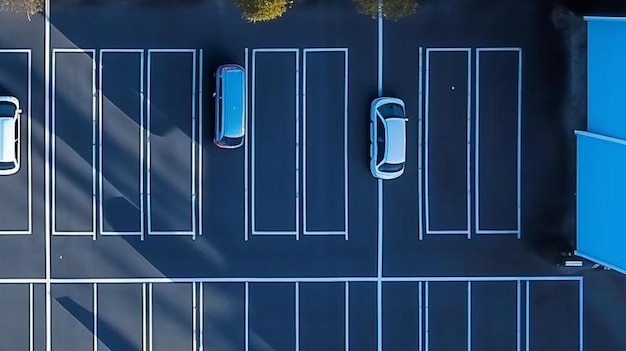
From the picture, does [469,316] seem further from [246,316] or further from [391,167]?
[246,316]

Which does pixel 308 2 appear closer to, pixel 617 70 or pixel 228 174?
pixel 228 174

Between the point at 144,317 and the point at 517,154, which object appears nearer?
the point at 144,317

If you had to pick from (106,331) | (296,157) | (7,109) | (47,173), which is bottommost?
(106,331)

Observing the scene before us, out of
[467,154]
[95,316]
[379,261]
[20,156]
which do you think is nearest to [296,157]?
[379,261]

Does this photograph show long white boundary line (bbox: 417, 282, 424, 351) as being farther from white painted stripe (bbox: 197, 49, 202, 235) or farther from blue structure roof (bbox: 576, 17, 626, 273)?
white painted stripe (bbox: 197, 49, 202, 235)

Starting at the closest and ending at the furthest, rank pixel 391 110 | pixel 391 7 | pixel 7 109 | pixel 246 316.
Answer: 1. pixel 391 7
2. pixel 7 109
3. pixel 391 110
4. pixel 246 316

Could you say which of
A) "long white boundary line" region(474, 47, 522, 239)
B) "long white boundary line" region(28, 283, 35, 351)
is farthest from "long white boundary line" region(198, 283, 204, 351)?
"long white boundary line" region(474, 47, 522, 239)

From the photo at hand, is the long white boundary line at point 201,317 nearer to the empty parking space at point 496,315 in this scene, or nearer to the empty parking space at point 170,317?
the empty parking space at point 170,317

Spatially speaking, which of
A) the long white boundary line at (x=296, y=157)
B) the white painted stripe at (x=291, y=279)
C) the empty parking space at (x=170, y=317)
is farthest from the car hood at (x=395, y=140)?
the empty parking space at (x=170, y=317)
